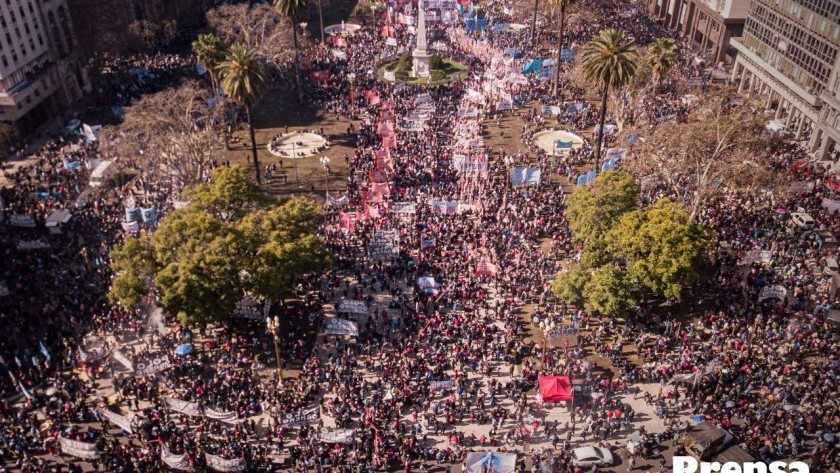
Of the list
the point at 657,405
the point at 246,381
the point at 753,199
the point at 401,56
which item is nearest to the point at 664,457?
the point at 657,405

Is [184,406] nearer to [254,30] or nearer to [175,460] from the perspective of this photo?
[175,460]

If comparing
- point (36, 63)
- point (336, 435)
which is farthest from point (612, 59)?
point (36, 63)

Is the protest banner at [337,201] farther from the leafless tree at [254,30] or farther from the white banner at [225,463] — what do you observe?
the leafless tree at [254,30]

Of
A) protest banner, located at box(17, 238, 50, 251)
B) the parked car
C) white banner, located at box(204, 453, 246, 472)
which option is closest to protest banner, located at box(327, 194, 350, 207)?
protest banner, located at box(17, 238, 50, 251)

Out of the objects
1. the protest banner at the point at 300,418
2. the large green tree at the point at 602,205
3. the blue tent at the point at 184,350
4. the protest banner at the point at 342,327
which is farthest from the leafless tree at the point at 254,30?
the protest banner at the point at 300,418

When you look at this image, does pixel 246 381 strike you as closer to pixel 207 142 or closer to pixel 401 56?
pixel 207 142

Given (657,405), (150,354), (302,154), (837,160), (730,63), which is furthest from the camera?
(730,63)

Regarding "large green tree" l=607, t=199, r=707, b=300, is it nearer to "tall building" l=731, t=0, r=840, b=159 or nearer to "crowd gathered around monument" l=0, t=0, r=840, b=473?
"crowd gathered around monument" l=0, t=0, r=840, b=473
